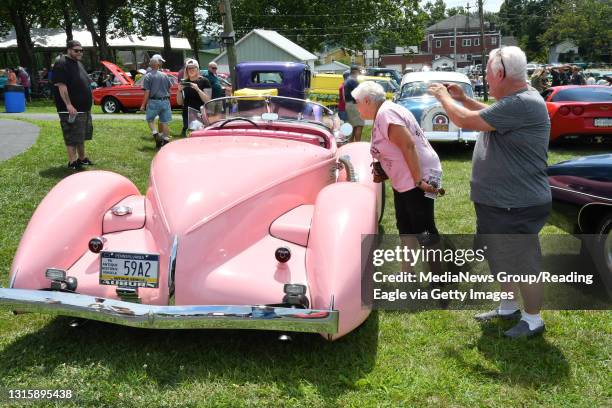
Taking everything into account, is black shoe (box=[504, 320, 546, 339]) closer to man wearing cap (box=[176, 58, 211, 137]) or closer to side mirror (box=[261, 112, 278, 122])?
side mirror (box=[261, 112, 278, 122])

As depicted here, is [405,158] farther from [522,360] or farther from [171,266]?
[171,266]

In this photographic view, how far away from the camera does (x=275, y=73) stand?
1670 cm

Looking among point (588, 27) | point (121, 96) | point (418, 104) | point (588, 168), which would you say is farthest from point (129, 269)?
point (588, 27)

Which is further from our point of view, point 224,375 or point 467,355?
point 467,355

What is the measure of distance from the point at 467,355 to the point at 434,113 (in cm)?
770

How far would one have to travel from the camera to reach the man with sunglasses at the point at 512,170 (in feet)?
10.7

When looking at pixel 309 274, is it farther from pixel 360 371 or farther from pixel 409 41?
pixel 409 41

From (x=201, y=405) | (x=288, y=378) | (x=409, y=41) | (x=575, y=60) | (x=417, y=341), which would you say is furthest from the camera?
(x=575, y=60)

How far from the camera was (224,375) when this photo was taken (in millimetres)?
3172

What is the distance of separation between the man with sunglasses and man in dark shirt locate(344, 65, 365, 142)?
728cm

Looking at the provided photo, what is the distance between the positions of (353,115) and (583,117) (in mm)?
4407

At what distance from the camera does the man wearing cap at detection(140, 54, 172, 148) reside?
10.2 metres

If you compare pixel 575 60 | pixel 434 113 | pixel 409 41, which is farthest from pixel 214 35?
pixel 575 60

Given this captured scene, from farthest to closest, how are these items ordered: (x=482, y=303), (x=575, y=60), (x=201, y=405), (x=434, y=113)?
(x=575, y=60)
(x=434, y=113)
(x=482, y=303)
(x=201, y=405)
